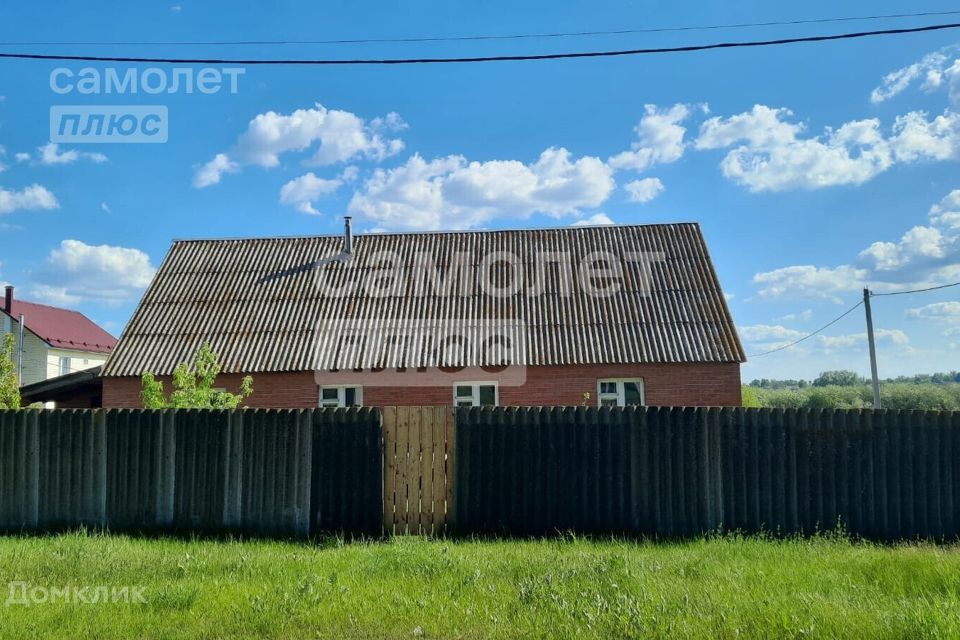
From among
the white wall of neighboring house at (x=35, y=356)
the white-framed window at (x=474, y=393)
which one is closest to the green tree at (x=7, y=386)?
the white-framed window at (x=474, y=393)

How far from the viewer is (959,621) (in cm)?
437

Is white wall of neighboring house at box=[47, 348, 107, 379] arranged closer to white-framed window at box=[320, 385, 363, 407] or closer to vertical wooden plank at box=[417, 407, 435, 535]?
white-framed window at box=[320, 385, 363, 407]

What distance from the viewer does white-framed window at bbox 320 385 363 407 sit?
1516 cm

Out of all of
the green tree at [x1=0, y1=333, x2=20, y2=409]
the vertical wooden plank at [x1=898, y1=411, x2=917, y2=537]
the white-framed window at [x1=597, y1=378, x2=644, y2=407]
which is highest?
the green tree at [x1=0, y1=333, x2=20, y2=409]

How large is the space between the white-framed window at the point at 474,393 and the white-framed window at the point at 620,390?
7.64ft

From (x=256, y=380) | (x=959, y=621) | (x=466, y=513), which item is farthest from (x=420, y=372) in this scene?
(x=959, y=621)

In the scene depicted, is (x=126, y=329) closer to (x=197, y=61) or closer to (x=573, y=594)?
(x=197, y=61)

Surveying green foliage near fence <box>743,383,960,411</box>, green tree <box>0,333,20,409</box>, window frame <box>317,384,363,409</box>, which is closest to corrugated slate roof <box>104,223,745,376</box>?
window frame <box>317,384,363,409</box>

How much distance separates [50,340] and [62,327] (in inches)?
108

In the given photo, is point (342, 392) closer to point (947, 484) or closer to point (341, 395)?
point (341, 395)

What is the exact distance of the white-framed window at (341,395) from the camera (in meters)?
15.2

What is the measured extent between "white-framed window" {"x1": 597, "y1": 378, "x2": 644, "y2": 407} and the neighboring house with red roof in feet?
96.8

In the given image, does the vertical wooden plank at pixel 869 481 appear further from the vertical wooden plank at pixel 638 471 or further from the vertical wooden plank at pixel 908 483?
the vertical wooden plank at pixel 638 471

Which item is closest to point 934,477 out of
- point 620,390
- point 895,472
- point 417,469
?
point 895,472
